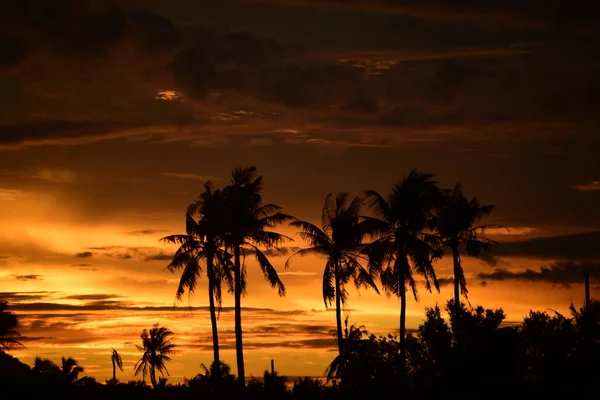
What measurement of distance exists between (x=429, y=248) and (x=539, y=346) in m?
14.6

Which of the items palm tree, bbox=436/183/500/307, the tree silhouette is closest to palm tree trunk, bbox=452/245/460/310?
palm tree, bbox=436/183/500/307

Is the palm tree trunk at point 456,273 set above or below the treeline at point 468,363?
above

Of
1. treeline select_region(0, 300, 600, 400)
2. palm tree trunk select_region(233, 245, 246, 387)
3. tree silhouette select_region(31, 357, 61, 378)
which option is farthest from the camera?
tree silhouette select_region(31, 357, 61, 378)

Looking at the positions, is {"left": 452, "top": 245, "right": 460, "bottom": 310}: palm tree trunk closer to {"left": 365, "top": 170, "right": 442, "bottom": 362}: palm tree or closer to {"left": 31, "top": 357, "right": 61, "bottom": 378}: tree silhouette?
{"left": 365, "top": 170, "right": 442, "bottom": 362}: palm tree

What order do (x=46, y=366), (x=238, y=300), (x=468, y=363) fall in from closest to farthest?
(x=468, y=363), (x=238, y=300), (x=46, y=366)

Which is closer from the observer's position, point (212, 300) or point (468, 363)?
point (468, 363)

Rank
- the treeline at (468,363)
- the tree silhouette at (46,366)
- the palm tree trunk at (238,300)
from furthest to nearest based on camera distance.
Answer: the tree silhouette at (46,366) < the palm tree trunk at (238,300) < the treeline at (468,363)

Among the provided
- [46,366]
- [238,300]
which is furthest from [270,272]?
[46,366]

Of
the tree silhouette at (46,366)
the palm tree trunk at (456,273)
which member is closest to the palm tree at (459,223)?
the palm tree trunk at (456,273)

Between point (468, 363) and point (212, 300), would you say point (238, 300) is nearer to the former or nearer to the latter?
point (212, 300)

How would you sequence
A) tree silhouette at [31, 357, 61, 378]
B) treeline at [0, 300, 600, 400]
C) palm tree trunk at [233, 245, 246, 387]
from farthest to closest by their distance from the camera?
1. tree silhouette at [31, 357, 61, 378]
2. palm tree trunk at [233, 245, 246, 387]
3. treeline at [0, 300, 600, 400]

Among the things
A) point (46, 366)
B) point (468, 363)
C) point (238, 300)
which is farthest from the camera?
point (46, 366)

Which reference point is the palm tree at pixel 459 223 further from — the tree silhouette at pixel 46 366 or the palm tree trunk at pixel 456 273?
the tree silhouette at pixel 46 366

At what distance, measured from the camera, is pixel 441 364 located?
178ft
